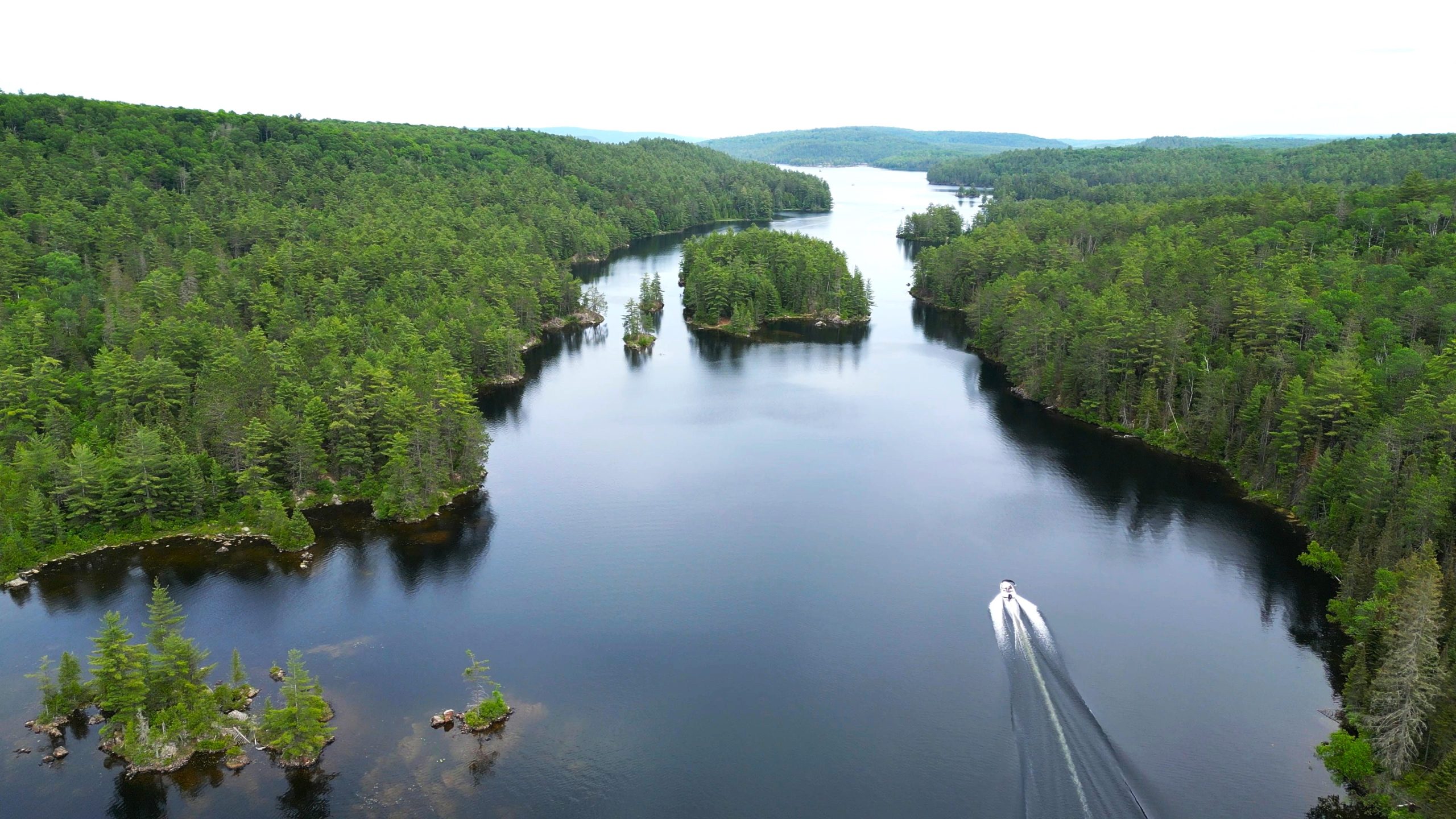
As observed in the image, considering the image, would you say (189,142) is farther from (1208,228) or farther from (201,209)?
(1208,228)

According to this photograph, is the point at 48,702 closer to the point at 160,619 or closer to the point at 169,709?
the point at 160,619

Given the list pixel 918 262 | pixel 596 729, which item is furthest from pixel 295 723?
pixel 918 262

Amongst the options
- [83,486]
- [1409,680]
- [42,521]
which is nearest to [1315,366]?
[1409,680]

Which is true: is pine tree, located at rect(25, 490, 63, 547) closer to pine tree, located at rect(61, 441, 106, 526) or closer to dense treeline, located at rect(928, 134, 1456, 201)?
pine tree, located at rect(61, 441, 106, 526)

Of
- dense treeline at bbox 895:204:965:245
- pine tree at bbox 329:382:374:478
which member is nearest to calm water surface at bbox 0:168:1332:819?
pine tree at bbox 329:382:374:478

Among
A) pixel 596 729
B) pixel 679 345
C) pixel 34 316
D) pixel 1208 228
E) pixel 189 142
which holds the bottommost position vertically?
pixel 596 729

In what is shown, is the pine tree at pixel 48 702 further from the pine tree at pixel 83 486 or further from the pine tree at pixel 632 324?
the pine tree at pixel 632 324
